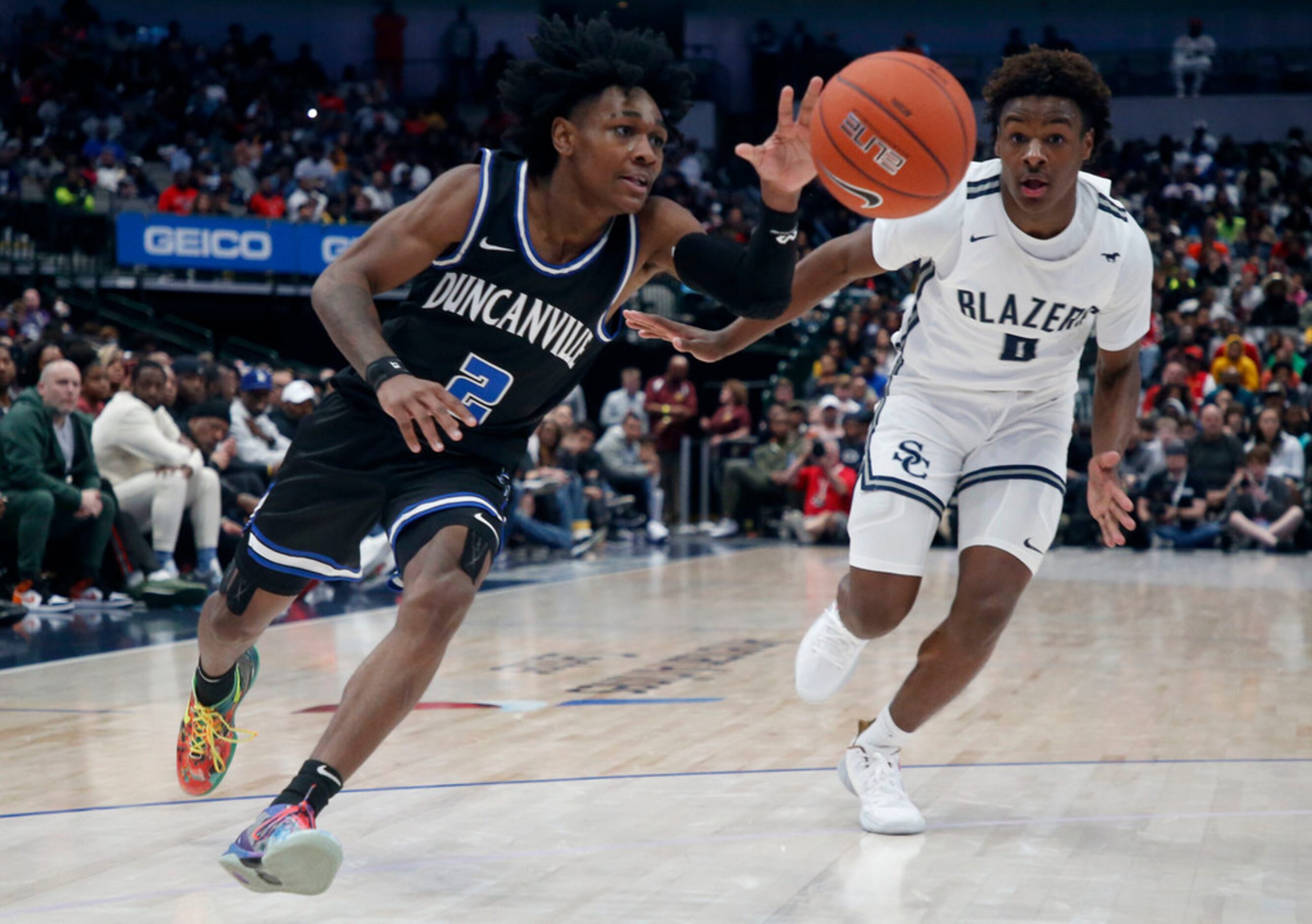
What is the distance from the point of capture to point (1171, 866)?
3.68 metres

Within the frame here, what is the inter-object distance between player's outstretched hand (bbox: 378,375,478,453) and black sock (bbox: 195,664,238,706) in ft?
4.57

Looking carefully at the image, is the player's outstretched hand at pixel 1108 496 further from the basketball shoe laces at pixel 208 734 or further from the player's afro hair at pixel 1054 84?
the basketball shoe laces at pixel 208 734

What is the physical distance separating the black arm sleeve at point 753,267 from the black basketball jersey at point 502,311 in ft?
0.83

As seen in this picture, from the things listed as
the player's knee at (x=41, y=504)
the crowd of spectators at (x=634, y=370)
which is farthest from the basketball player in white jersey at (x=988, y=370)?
the player's knee at (x=41, y=504)

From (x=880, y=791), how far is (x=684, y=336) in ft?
4.56

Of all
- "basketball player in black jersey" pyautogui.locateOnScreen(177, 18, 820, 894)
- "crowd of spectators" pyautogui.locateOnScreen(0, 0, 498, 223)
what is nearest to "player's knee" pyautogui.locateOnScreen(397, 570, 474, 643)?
"basketball player in black jersey" pyautogui.locateOnScreen(177, 18, 820, 894)

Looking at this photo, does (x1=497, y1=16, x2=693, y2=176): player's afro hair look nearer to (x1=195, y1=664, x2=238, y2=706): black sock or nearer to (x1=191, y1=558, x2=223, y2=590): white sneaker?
(x1=195, y1=664, x2=238, y2=706): black sock

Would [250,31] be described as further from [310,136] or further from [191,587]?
[191,587]

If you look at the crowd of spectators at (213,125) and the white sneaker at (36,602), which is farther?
the crowd of spectators at (213,125)

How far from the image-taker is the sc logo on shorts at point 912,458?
4.25m

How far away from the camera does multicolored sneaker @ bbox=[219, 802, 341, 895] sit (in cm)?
299

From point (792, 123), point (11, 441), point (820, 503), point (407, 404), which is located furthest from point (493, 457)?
point (820, 503)

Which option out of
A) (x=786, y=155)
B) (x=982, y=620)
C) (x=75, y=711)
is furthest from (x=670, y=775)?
(x=75, y=711)

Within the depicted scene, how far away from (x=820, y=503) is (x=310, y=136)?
43.5 feet
